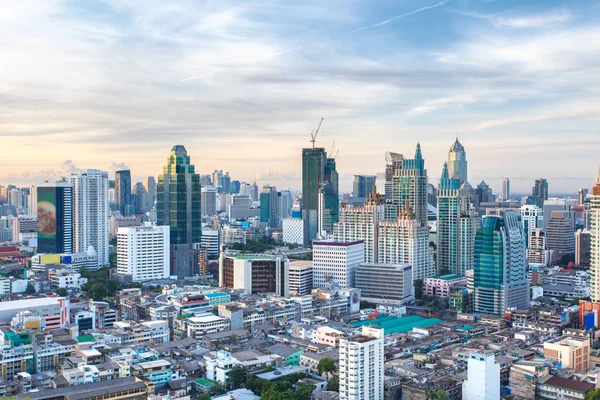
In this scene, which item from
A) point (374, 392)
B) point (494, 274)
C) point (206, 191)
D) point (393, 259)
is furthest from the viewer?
point (206, 191)

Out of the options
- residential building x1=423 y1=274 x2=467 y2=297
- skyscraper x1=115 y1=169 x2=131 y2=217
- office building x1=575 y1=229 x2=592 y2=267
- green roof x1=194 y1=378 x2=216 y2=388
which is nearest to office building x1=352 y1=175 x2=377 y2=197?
skyscraper x1=115 y1=169 x2=131 y2=217

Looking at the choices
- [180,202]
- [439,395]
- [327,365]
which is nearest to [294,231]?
[180,202]

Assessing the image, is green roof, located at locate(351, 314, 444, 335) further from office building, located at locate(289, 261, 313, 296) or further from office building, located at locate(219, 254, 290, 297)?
office building, located at locate(219, 254, 290, 297)

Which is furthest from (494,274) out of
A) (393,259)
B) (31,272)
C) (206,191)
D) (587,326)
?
(206,191)

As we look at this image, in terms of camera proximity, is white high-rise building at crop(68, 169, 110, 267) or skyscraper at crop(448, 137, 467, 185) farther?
skyscraper at crop(448, 137, 467, 185)

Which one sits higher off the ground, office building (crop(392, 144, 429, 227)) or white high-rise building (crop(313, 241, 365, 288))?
office building (crop(392, 144, 429, 227))

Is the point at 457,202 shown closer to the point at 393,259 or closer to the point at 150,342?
the point at 393,259
